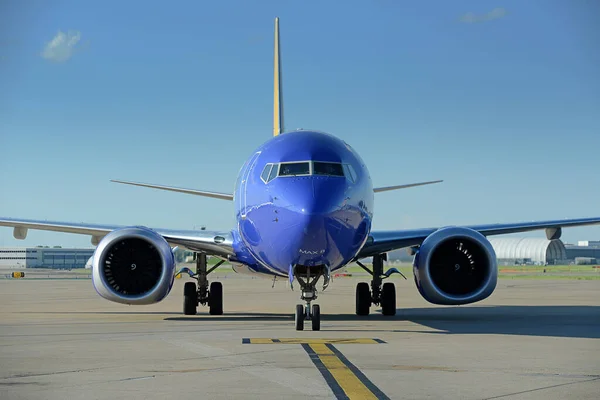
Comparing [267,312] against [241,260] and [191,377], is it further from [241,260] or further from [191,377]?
[191,377]

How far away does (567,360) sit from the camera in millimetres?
10500

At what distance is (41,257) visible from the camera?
14275cm

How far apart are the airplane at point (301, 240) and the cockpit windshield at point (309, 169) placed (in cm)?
2

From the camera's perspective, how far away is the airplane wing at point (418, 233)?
62.7ft

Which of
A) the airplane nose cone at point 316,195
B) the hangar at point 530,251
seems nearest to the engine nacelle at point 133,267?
the airplane nose cone at point 316,195

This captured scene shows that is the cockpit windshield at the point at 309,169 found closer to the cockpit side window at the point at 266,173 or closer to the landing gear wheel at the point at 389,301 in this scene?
the cockpit side window at the point at 266,173

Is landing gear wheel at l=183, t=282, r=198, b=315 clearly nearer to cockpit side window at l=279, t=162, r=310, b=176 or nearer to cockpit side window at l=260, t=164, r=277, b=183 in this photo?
cockpit side window at l=260, t=164, r=277, b=183

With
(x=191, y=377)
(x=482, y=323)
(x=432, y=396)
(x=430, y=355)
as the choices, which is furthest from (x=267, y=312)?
(x=432, y=396)

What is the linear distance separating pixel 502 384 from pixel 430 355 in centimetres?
272

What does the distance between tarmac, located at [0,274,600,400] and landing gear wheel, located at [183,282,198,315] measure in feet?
5.27

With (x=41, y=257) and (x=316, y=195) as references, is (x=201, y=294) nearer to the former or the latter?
(x=316, y=195)

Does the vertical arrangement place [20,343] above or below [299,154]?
below

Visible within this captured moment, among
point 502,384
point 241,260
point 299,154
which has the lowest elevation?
point 502,384

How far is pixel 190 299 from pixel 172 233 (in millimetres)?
1859
